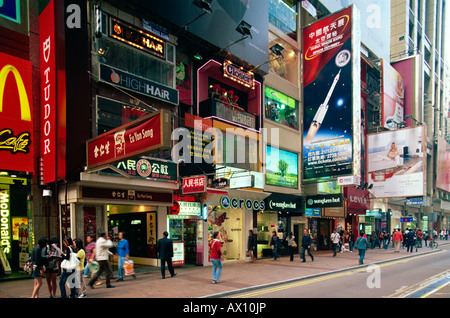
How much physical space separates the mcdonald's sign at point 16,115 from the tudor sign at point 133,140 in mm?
2683

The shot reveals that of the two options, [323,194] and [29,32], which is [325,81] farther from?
[29,32]

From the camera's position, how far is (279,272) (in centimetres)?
1443

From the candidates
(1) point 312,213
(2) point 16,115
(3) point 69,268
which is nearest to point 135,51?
(2) point 16,115

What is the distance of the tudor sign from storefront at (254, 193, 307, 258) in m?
11.3

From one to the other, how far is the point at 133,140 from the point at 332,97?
55.8 feet

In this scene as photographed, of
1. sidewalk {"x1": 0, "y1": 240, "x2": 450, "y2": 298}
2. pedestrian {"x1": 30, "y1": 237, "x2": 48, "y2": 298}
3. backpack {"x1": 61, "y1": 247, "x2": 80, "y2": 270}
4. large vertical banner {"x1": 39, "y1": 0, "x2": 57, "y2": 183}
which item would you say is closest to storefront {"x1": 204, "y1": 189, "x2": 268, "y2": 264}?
sidewalk {"x1": 0, "y1": 240, "x2": 450, "y2": 298}

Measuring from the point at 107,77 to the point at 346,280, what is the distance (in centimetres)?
1184

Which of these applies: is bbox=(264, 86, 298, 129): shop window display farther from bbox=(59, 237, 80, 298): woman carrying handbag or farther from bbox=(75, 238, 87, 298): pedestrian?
bbox=(59, 237, 80, 298): woman carrying handbag

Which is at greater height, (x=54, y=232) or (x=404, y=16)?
(x=404, y=16)

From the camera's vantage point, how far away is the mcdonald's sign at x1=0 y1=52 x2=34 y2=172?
11539 millimetres

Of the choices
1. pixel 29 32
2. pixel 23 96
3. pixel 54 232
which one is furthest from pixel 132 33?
pixel 54 232

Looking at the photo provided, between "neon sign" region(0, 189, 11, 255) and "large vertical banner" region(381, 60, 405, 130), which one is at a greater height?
"large vertical banner" region(381, 60, 405, 130)

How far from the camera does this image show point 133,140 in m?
9.40

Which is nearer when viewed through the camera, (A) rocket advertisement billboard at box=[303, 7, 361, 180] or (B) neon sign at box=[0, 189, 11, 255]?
(B) neon sign at box=[0, 189, 11, 255]
